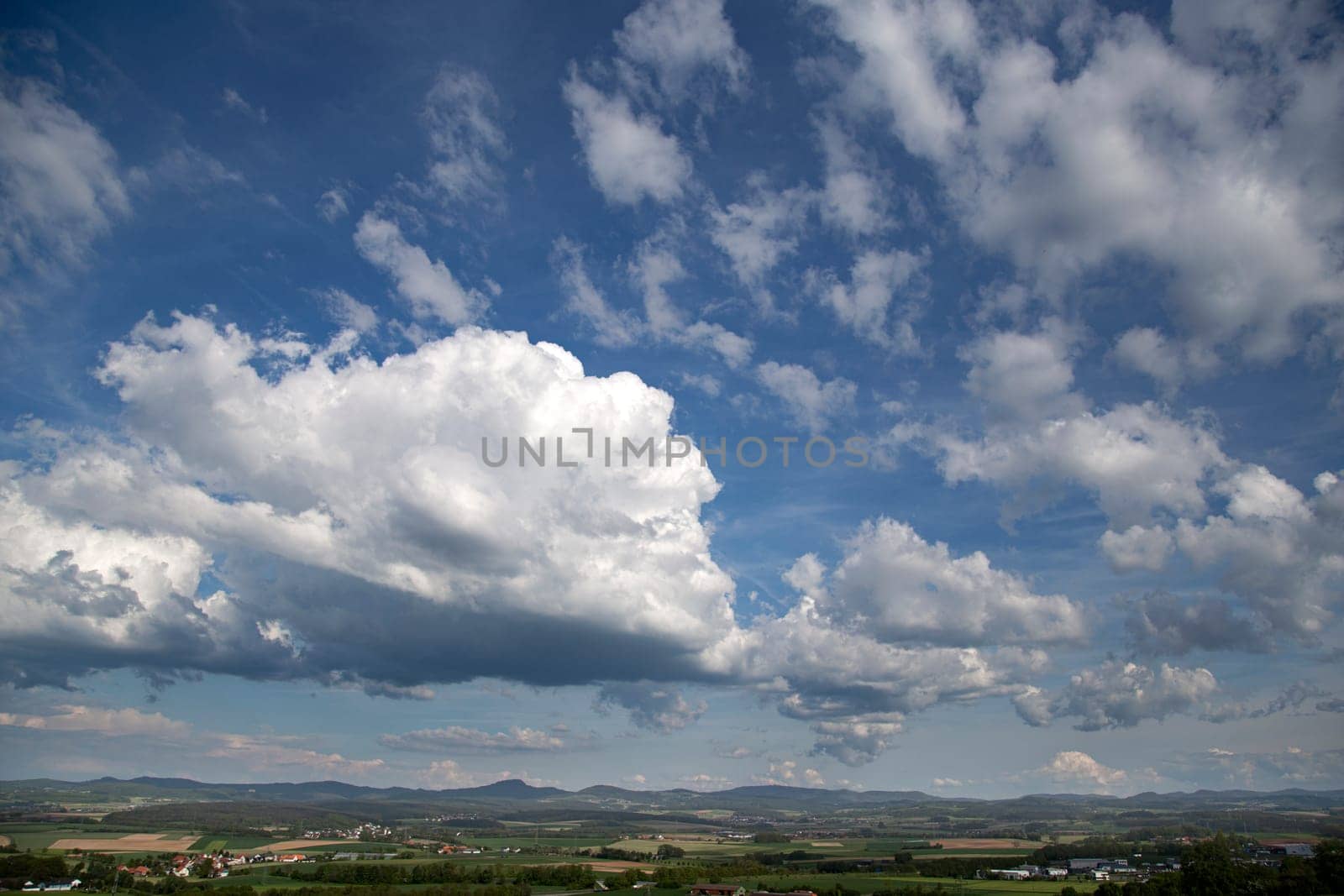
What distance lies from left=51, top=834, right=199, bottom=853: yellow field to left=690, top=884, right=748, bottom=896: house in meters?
112

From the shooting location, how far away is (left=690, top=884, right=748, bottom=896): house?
106625mm

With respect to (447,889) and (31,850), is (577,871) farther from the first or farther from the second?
(31,850)

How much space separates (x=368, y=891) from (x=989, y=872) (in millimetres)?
95023

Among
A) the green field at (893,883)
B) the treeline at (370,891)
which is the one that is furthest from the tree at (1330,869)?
the treeline at (370,891)

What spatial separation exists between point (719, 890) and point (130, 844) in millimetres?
134045

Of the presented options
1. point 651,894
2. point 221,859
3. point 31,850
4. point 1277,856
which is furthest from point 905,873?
point 31,850

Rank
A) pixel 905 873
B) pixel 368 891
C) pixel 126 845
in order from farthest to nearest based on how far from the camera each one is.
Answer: pixel 126 845 → pixel 905 873 → pixel 368 891

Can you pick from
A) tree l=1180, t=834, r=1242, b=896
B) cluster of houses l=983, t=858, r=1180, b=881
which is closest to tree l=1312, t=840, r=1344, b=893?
tree l=1180, t=834, r=1242, b=896

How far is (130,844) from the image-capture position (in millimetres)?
168875

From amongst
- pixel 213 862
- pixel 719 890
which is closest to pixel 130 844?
pixel 213 862

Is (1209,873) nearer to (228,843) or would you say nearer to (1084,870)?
(1084,870)

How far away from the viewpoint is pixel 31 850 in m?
139

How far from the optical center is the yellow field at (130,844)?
155 m

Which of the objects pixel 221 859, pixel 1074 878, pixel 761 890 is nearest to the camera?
pixel 761 890
